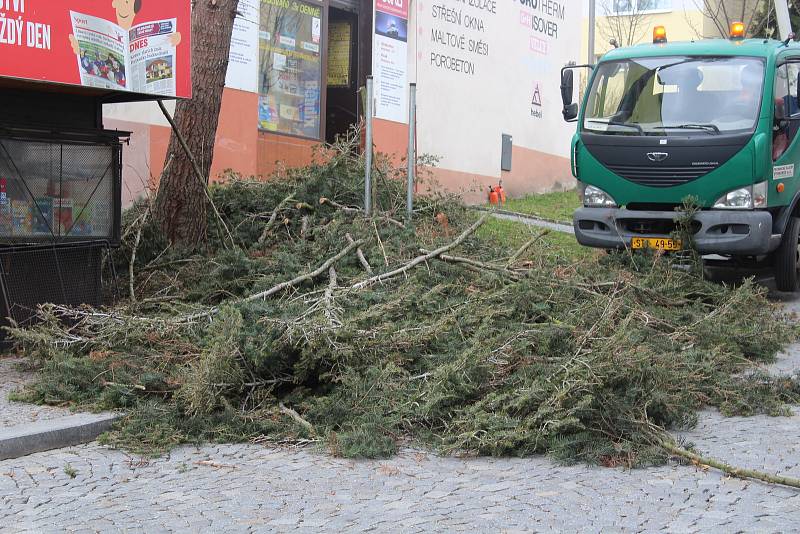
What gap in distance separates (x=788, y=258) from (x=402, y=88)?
26.5 ft

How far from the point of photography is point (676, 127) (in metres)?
10.6

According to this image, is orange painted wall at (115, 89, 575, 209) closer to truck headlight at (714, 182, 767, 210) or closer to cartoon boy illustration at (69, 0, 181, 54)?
truck headlight at (714, 182, 767, 210)

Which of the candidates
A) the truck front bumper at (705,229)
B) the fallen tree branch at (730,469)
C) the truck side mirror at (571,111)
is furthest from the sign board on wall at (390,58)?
the fallen tree branch at (730,469)

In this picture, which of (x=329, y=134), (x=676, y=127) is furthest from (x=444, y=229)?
(x=329, y=134)

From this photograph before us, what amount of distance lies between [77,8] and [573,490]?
4849mm

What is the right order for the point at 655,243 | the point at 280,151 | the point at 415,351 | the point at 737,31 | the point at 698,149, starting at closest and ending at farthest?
the point at 415,351 < the point at 698,149 < the point at 655,243 < the point at 737,31 < the point at 280,151

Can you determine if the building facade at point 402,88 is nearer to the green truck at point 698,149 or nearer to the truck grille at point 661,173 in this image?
the green truck at point 698,149

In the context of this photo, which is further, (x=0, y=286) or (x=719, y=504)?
(x=0, y=286)

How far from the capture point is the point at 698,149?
10.4 meters

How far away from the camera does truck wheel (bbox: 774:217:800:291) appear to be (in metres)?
10.9

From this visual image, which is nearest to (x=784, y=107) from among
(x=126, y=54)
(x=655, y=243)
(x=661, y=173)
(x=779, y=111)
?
(x=779, y=111)

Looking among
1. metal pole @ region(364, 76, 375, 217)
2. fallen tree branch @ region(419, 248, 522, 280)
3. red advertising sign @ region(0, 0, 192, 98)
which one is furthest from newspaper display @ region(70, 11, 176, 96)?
fallen tree branch @ region(419, 248, 522, 280)

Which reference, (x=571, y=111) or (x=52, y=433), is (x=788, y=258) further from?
(x=52, y=433)

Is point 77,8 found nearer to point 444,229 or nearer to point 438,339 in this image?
point 438,339
